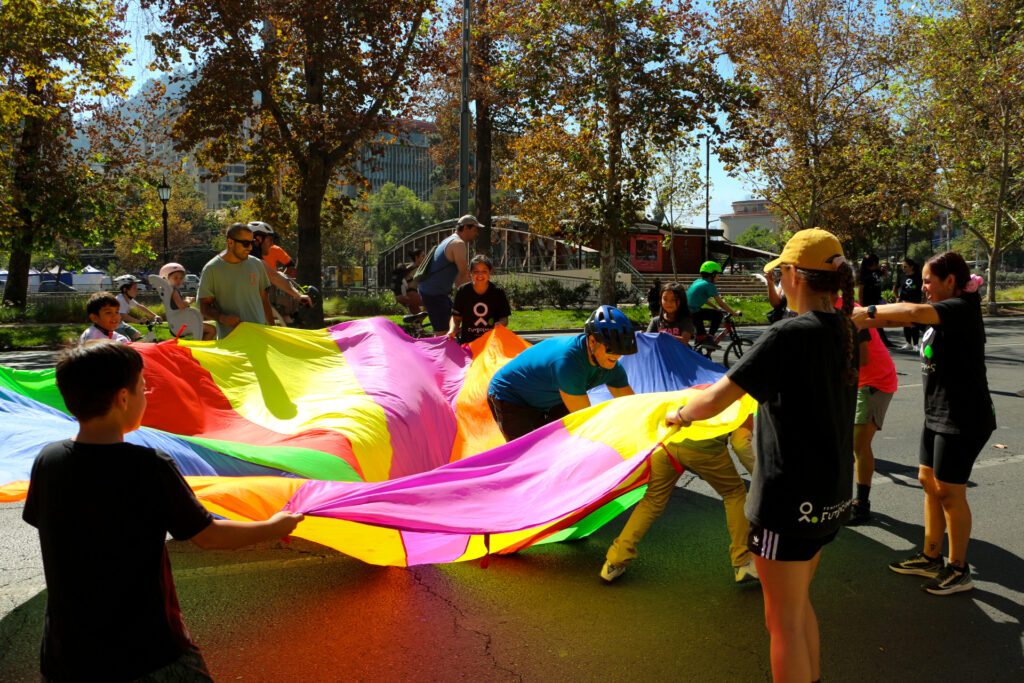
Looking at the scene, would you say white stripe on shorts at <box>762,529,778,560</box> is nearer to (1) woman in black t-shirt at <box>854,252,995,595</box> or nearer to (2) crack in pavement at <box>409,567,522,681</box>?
(2) crack in pavement at <box>409,567,522,681</box>

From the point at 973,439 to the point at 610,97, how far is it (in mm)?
21288

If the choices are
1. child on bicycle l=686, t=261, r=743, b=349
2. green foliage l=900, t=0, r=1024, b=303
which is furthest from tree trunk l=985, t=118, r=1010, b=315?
child on bicycle l=686, t=261, r=743, b=349

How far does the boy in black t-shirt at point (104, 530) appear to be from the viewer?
209cm

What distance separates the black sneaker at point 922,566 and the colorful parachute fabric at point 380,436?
1589 mm

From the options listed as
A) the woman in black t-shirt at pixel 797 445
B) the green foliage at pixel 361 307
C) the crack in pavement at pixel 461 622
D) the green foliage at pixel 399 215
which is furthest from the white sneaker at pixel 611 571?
the green foliage at pixel 399 215

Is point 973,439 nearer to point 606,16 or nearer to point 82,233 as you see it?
point 606,16

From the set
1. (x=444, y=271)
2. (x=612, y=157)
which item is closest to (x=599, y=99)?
(x=612, y=157)

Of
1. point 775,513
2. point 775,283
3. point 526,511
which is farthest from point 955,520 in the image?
point 775,283

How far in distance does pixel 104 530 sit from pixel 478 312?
19.2 feet

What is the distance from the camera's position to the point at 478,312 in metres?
7.85

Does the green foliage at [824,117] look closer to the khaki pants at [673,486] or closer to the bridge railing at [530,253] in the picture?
the bridge railing at [530,253]

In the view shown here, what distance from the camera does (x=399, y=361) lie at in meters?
6.64

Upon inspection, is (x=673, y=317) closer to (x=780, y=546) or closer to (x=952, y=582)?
(x=952, y=582)

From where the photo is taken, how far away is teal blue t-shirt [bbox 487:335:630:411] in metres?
4.88
